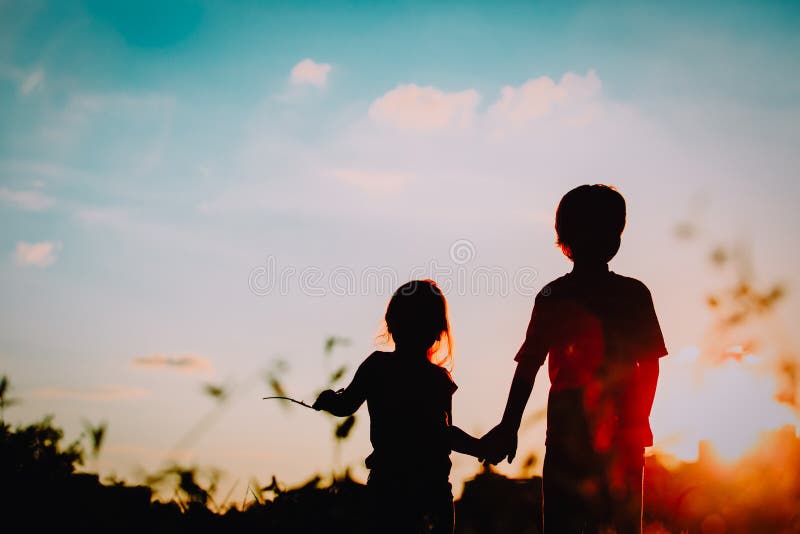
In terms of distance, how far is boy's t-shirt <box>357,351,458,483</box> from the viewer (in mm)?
3926

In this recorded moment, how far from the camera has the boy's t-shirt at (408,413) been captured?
3926 millimetres

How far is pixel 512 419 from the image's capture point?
13.0 feet

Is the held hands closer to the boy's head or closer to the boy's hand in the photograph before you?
the boy's hand

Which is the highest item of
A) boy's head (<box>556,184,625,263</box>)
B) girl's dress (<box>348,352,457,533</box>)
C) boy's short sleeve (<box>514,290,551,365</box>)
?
boy's head (<box>556,184,625,263</box>)

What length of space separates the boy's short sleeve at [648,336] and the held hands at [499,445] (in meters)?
0.93

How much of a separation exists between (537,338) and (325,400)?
52.8 inches

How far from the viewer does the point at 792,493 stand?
4.46m

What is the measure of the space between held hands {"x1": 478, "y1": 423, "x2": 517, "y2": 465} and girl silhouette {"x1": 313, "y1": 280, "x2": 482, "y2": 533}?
0.20 feet

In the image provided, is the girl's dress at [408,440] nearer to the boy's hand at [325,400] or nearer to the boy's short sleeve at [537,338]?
the boy's hand at [325,400]

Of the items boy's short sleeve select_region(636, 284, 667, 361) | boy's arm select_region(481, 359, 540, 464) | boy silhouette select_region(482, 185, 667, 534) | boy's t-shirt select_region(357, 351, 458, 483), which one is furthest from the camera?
boy's t-shirt select_region(357, 351, 458, 483)

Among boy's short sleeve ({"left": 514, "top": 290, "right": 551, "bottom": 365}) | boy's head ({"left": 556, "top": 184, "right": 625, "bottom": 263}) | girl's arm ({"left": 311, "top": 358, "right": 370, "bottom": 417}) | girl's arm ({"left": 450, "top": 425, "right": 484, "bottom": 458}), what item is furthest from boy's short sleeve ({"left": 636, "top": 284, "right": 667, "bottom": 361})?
girl's arm ({"left": 311, "top": 358, "right": 370, "bottom": 417})

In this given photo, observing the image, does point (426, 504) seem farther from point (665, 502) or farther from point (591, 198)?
point (665, 502)

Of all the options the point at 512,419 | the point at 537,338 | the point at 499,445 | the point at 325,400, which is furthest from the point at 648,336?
the point at 325,400

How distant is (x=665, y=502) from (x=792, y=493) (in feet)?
3.34
